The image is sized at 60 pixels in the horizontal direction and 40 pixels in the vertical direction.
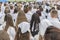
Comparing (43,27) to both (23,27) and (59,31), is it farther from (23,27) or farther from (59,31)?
(59,31)

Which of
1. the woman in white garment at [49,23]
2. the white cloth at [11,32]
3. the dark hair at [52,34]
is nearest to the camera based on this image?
→ the dark hair at [52,34]

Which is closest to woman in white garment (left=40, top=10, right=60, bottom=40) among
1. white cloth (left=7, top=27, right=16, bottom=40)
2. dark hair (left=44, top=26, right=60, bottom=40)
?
white cloth (left=7, top=27, right=16, bottom=40)

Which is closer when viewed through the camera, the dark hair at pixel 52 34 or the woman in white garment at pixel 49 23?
the dark hair at pixel 52 34

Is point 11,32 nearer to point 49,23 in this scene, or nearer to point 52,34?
point 49,23

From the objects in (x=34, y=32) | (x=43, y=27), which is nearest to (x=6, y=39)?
(x=43, y=27)

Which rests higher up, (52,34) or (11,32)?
(52,34)

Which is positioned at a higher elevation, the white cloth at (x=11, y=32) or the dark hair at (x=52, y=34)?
the dark hair at (x=52, y=34)

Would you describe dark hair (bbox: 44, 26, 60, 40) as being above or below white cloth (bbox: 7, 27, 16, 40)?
above

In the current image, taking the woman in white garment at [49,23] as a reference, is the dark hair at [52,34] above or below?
above

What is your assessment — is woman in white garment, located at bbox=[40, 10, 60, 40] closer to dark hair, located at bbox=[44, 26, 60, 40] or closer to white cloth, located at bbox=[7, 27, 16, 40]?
white cloth, located at bbox=[7, 27, 16, 40]

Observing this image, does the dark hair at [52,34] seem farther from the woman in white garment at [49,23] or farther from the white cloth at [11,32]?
the woman in white garment at [49,23]

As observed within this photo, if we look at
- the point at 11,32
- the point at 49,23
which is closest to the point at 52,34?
the point at 11,32

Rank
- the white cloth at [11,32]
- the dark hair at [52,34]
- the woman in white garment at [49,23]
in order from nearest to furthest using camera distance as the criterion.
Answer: the dark hair at [52,34], the white cloth at [11,32], the woman in white garment at [49,23]

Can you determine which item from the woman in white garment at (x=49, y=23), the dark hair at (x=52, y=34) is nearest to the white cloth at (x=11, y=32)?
the woman in white garment at (x=49, y=23)
